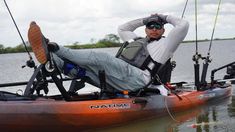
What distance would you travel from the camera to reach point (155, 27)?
941 centimetres

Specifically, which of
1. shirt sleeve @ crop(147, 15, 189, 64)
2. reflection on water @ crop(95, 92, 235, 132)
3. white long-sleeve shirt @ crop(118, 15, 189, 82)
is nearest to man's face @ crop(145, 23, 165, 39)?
white long-sleeve shirt @ crop(118, 15, 189, 82)

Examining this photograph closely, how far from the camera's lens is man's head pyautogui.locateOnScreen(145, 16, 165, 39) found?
938 cm

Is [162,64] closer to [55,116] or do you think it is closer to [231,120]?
[231,120]

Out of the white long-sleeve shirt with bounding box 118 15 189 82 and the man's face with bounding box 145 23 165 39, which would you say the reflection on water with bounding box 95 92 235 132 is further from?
the man's face with bounding box 145 23 165 39

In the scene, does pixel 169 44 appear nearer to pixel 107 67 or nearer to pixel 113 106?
pixel 107 67

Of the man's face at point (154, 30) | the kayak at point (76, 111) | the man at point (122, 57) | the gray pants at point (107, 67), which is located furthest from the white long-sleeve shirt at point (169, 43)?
the kayak at point (76, 111)

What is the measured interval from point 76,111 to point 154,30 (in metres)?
2.57

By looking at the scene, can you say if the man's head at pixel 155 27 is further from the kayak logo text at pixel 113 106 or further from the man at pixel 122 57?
the kayak logo text at pixel 113 106

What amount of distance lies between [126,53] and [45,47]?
93.9 inches

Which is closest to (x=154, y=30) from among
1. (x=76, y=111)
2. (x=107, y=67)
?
(x=107, y=67)

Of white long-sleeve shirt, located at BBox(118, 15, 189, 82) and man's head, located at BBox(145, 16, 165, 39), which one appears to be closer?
white long-sleeve shirt, located at BBox(118, 15, 189, 82)

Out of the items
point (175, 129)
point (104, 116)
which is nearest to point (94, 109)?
point (104, 116)

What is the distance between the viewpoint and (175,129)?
873 centimetres

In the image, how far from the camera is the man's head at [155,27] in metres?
9.38
